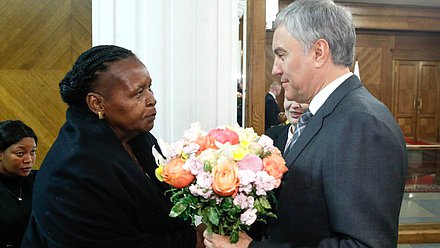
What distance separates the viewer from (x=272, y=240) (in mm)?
1382

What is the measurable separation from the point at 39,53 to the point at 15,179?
142 cm

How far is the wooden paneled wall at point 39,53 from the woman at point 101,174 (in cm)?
245

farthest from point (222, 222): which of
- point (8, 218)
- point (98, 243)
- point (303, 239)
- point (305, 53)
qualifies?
point (8, 218)

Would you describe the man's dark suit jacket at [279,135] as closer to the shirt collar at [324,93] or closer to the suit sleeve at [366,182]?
the shirt collar at [324,93]

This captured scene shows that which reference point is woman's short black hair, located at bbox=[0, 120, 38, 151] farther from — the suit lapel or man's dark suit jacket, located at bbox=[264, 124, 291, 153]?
the suit lapel

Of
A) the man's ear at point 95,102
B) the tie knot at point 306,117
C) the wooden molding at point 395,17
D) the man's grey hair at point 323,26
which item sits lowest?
the tie knot at point 306,117

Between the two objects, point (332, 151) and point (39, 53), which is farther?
point (39, 53)

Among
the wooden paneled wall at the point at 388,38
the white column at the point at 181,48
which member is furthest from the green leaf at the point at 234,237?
the wooden paneled wall at the point at 388,38

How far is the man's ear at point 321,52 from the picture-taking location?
1339mm

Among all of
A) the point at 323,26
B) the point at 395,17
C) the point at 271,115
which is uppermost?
the point at 395,17

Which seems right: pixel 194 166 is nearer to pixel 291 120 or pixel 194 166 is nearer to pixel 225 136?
pixel 225 136

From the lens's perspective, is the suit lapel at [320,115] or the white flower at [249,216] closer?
the white flower at [249,216]

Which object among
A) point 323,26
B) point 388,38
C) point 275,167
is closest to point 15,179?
point 275,167

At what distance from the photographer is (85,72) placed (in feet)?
4.79
